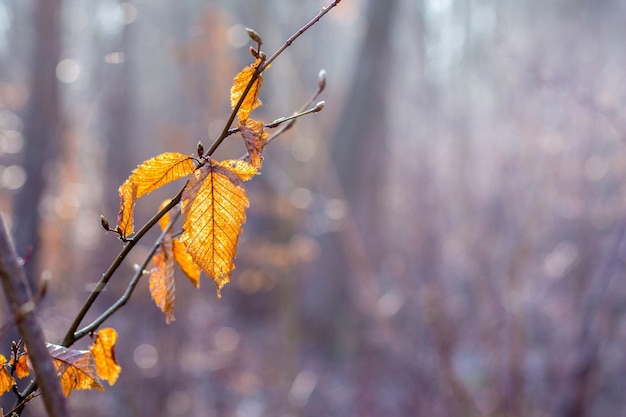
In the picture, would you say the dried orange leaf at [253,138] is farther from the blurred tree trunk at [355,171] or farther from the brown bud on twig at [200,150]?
the blurred tree trunk at [355,171]

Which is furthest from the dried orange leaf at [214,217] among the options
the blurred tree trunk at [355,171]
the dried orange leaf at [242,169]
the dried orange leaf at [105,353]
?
the blurred tree trunk at [355,171]

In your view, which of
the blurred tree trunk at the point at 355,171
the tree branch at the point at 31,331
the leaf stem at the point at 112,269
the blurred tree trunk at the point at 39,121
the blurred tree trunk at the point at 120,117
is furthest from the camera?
the blurred tree trunk at the point at 120,117

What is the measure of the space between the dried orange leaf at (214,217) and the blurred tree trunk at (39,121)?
3.46 meters

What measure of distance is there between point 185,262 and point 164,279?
59 mm

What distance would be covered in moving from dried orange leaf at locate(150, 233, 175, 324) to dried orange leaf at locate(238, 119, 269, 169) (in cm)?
23

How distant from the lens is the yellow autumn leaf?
75cm

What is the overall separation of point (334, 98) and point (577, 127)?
6001mm

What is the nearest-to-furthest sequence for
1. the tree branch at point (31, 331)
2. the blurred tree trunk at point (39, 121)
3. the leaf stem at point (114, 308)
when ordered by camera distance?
the tree branch at point (31, 331), the leaf stem at point (114, 308), the blurred tree trunk at point (39, 121)

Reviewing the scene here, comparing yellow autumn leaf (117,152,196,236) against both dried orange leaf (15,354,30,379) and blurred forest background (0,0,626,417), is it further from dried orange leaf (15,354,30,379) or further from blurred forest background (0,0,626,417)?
blurred forest background (0,0,626,417)

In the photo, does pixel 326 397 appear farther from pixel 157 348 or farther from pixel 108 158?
pixel 108 158

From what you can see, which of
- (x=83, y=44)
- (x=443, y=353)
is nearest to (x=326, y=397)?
(x=443, y=353)

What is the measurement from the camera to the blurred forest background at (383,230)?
384cm

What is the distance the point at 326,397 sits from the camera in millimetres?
5980

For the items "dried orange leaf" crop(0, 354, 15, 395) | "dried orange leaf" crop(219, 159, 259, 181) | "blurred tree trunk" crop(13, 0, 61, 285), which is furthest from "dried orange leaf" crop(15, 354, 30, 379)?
"blurred tree trunk" crop(13, 0, 61, 285)
